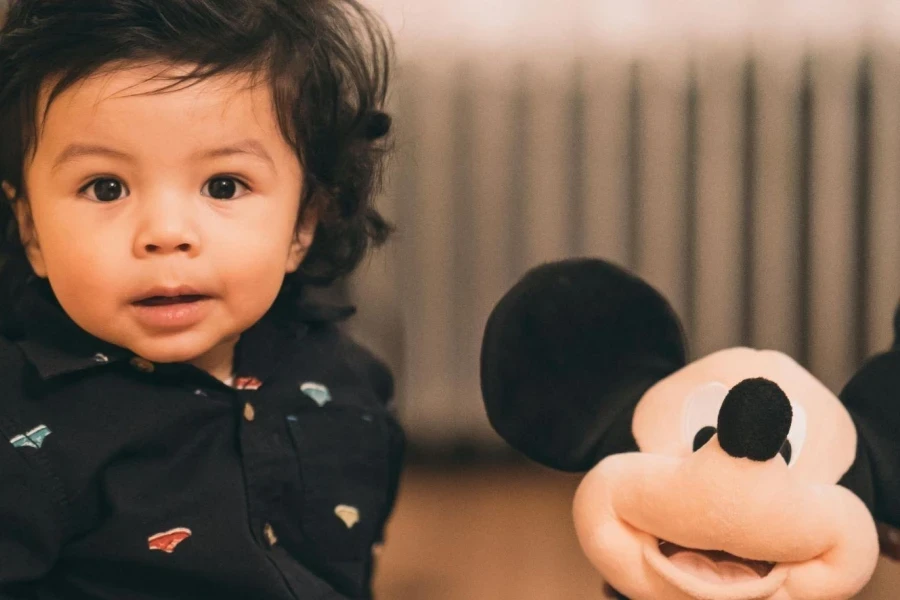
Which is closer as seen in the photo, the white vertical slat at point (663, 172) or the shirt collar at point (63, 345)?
the shirt collar at point (63, 345)

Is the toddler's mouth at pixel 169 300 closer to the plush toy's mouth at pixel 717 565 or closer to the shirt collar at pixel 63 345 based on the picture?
the shirt collar at pixel 63 345

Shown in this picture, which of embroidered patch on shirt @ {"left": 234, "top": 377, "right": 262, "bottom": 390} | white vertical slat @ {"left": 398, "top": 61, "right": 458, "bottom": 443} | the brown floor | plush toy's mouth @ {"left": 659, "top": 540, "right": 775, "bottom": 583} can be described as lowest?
→ the brown floor

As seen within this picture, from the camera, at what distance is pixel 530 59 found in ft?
5.67

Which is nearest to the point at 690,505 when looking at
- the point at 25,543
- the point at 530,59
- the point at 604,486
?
the point at 604,486

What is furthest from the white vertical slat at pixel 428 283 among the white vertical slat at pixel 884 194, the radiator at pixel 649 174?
the white vertical slat at pixel 884 194

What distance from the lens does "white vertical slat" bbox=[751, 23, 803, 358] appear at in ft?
5.65

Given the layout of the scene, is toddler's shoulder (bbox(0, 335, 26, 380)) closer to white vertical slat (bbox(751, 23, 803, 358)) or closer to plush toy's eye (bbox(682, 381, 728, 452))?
plush toy's eye (bbox(682, 381, 728, 452))

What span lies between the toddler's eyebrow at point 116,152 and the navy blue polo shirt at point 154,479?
0.13 meters

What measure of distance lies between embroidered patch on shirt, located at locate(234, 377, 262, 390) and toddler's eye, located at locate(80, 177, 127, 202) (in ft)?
0.65

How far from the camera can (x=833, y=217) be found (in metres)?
1.77

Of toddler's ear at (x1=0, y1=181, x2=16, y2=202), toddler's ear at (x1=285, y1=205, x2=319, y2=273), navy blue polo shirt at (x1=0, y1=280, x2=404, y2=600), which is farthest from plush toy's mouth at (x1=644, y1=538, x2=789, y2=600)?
toddler's ear at (x1=0, y1=181, x2=16, y2=202)

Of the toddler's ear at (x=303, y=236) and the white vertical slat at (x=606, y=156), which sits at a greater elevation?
the toddler's ear at (x=303, y=236)

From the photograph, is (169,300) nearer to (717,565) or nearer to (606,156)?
(717,565)

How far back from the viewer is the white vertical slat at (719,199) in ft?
5.67
